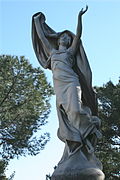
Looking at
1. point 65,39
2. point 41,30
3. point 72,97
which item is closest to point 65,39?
point 65,39

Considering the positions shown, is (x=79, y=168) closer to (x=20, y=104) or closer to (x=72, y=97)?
(x=72, y=97)

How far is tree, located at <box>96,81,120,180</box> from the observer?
19.8 metres

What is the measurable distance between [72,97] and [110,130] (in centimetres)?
1528

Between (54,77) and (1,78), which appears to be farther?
(1,78)

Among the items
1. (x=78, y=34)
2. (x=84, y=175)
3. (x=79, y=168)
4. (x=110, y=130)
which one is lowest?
(x=84, y=175)

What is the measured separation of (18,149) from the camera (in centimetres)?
2205

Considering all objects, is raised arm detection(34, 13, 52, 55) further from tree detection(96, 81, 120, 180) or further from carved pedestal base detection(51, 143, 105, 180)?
tree detection(96, 81, 120, 180)

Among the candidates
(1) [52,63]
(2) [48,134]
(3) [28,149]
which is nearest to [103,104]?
(2) [48,134]

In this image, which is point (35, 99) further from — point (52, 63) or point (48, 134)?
point (52, 63)

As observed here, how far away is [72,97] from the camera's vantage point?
693cm

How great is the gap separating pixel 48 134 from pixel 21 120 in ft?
7.80

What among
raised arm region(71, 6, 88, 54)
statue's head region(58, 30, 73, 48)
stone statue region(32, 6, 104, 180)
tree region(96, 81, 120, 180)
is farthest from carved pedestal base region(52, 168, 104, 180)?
tree region(96, 81, 120, 180)

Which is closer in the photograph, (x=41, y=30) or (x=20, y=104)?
(x=41, y=30)

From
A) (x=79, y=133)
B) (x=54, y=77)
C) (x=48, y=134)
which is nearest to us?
(x=79, y=133)
